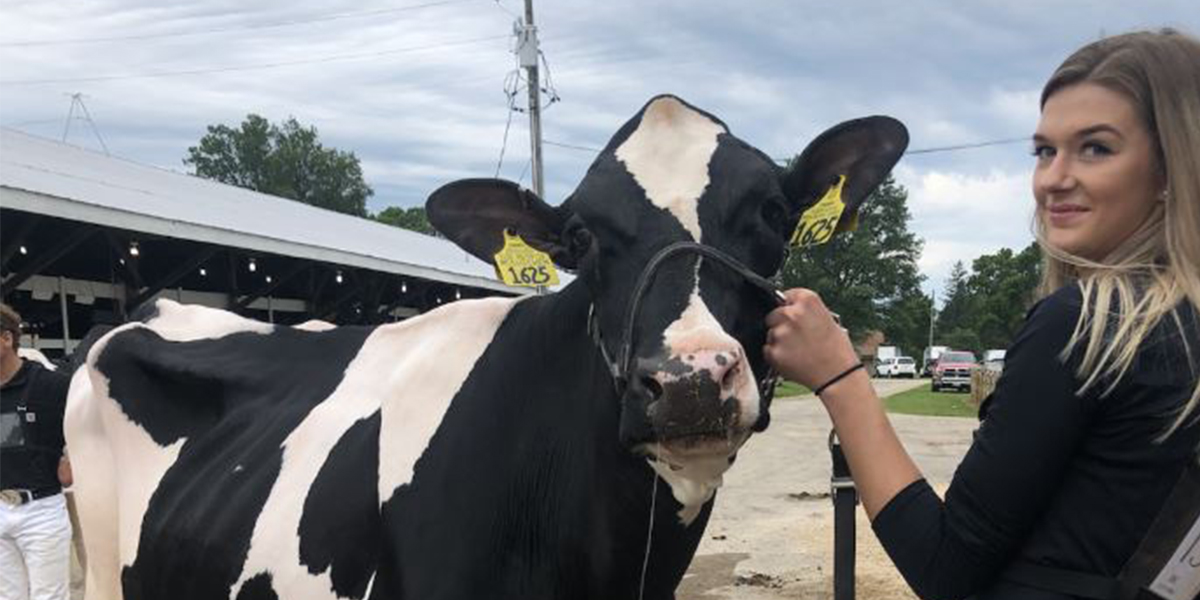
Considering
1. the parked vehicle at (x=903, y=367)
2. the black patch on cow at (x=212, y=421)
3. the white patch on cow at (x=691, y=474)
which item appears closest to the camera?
the white patch on cow at (x=691, y=474)

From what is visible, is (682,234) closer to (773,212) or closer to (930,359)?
(773,212)

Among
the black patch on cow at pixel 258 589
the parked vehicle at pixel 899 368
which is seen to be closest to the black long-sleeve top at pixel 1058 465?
the black patch on cow at pixel 258 589

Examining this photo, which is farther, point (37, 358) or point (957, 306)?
point (957, 306)

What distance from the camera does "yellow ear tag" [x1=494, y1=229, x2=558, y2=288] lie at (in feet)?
9.33

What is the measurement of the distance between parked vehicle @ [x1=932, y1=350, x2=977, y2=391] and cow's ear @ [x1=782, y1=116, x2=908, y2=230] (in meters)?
38.3

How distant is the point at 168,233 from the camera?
10.9 metres

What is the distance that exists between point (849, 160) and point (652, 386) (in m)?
1.05

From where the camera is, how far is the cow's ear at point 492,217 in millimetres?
2664

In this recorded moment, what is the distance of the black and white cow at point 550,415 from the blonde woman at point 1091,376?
527mm

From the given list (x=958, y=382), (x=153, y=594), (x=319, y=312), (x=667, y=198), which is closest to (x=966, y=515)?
(x=667, y=198)

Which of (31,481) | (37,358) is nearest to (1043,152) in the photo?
(31,481)

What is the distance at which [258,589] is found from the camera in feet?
9.84

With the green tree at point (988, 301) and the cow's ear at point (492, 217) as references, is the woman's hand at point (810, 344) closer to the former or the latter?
the cow's ear at point (492, 217)

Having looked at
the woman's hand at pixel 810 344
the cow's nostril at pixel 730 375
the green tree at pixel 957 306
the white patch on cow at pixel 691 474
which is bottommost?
the green tree at pixel 957 306
